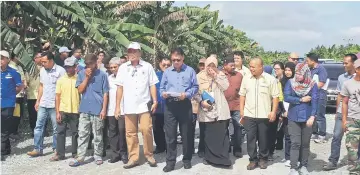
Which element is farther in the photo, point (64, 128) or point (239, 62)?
point (239, 62)

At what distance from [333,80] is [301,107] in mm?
8134

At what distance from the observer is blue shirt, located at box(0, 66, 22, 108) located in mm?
6195

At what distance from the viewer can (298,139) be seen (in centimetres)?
534

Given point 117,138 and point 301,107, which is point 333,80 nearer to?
point 301,107

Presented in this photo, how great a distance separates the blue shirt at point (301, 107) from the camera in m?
5.28

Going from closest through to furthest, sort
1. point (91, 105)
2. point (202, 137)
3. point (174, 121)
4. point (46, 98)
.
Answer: point (174, 121), point (91, 105), point (202, 137), point (46, 98)

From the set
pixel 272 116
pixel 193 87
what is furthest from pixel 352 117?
pixel 193 87

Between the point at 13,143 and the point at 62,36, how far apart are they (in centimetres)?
545

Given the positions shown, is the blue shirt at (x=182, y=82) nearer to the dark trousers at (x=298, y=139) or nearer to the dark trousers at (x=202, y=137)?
the dark trousers at (x=202, y=137)

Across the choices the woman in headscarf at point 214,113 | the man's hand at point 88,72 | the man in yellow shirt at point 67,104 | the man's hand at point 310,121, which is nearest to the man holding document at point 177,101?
the woman in headscarf at point 214,113

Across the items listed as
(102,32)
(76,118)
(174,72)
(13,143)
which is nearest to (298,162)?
(174,72)

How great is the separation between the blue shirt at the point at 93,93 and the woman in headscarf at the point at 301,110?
2.77 meters

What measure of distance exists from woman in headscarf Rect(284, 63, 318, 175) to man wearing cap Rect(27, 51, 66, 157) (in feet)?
Result: 12.2

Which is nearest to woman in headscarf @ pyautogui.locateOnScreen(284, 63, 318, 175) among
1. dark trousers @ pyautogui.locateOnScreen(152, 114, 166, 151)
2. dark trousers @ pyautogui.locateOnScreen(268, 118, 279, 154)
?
dark trousers @ pyautogui.locateOnScreen(268, 118, 279, 154)
